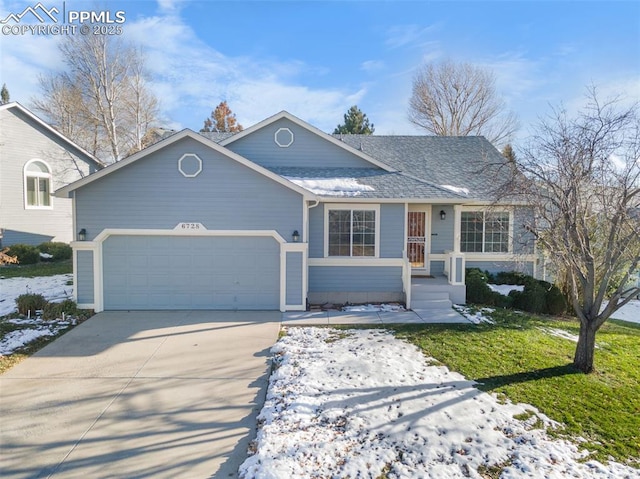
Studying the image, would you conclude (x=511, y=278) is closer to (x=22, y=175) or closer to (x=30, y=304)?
(x=30, y=304)

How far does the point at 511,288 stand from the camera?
11.9 metres

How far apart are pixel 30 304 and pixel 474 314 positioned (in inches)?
430

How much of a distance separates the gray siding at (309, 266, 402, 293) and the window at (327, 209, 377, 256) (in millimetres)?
462

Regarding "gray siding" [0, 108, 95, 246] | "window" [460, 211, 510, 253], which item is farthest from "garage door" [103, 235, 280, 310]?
"gray siding" [0, 108, 95, 246]

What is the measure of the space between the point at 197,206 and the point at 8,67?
5.11 m

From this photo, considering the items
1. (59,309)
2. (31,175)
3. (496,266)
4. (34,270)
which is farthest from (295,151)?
(31,175)

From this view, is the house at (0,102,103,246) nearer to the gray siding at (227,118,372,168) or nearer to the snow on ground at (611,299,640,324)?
the gray siding at (227,118,372,168)

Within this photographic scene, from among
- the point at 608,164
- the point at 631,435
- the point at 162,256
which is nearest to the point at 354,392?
the point at 631,435

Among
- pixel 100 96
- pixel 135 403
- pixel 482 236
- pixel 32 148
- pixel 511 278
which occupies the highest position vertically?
pixel 100 96

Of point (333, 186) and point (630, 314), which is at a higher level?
point (333, 186)

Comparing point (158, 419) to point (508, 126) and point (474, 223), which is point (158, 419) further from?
point (508, 126)

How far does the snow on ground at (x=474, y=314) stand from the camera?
9148 mm

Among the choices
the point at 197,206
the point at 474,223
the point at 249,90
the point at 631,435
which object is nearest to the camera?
the point at 631,435

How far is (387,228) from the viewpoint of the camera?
1073cm
